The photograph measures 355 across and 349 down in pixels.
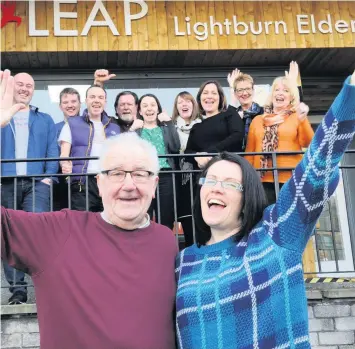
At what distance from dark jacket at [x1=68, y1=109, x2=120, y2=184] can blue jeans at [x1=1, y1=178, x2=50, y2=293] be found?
1.19 feet

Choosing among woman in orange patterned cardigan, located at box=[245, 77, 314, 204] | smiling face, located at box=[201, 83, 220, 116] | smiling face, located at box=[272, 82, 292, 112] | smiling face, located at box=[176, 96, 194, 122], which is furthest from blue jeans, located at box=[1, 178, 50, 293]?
smiling face, located at box=[272, 82, 292, 112]

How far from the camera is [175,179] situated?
212 inches

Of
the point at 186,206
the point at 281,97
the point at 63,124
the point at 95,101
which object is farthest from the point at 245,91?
the point at 63,124

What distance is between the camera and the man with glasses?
2.27 metres

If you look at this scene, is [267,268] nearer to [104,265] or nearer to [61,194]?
[104,265]

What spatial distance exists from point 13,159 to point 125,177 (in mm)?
2597

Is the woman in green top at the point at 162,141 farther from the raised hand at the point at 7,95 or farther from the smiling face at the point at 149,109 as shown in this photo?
the raised hand at the point at 7,95

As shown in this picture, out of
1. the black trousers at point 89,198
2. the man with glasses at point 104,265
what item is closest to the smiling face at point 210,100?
the black trousers at point 89,198

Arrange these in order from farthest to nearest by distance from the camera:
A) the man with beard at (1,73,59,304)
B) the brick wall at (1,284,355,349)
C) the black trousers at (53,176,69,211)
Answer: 1. the black trousers at (53,176,69,211)
2. the man with beard at (1,73,59,304)
3. the brick wall at (1,284,355,349)

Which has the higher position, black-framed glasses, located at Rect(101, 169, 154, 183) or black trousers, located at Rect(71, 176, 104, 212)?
black trousers, located at Rect(71, 176, 104, 212)

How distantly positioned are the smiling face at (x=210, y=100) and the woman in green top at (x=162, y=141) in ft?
1.24

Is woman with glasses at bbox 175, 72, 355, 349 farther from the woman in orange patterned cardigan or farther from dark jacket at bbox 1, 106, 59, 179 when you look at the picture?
dark jacket at bbox 1, 106, 59, 179

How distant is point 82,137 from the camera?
526 centimetres

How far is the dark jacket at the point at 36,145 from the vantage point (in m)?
5.11
